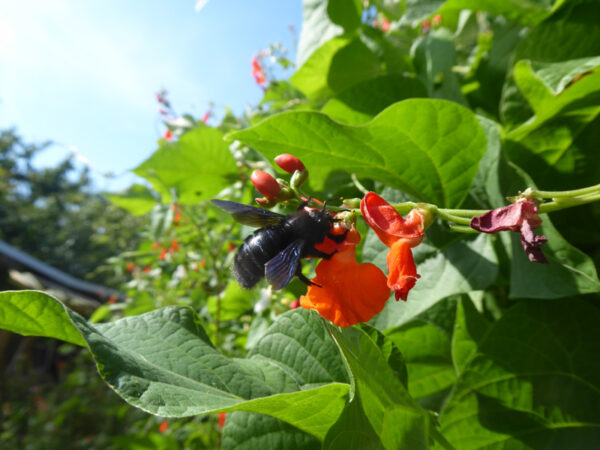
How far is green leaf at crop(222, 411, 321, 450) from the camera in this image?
67cm

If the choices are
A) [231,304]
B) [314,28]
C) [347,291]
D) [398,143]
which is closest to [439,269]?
[398,143]

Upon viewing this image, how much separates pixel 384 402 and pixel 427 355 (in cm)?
51

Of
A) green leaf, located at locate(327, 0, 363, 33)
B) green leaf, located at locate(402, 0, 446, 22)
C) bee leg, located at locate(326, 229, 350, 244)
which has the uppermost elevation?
green leaf, located at locate(327, 0, 363, 33)

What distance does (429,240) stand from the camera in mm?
863

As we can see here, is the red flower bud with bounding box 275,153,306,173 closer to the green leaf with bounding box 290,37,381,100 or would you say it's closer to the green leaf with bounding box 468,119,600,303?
the green leaf with bounding box 468,119,600,303

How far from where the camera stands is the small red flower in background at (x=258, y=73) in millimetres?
2324

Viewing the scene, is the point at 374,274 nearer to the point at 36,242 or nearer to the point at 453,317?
the point at 453,317

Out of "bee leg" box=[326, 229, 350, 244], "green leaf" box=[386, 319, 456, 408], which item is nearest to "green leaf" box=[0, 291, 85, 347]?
"bee leg" box=[326, 229, 350, 244]

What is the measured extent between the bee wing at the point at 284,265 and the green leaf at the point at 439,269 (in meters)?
0.23

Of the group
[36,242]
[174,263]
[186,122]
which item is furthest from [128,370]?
[36,242]

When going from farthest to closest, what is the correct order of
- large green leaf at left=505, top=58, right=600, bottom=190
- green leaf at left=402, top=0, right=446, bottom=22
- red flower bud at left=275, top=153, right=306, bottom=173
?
green leaf at left=402, top=0, right=446, bottom=22, large green leaf at left=505, top=58, right=600, bottom=190, red flower bud at left=275, top=153, right=306, bottom=173

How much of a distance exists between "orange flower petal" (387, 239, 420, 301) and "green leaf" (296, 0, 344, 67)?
0.97m

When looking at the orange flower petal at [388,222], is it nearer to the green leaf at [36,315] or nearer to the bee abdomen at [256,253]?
the bee abdomen at [256,253]

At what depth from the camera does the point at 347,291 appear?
1.83 ft
